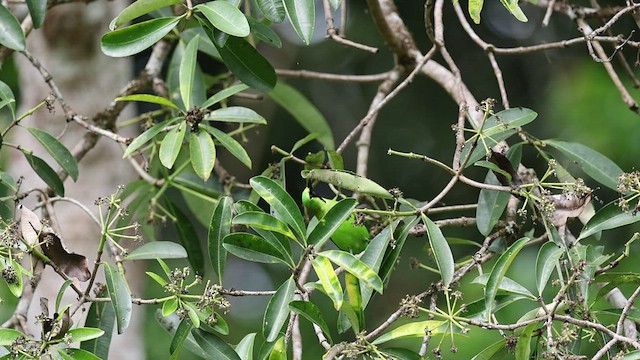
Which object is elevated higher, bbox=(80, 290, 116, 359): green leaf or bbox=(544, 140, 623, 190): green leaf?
bbox=(80, 290, 116, 359): green leaf

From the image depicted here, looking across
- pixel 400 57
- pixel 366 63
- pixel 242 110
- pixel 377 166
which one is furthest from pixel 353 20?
pixel 242 110

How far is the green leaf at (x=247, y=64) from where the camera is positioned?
137 cm

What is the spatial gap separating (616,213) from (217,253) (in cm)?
55

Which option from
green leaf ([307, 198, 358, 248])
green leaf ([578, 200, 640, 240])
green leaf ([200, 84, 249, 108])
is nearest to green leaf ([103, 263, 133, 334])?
green leaf ([307, 198, 358, 248])

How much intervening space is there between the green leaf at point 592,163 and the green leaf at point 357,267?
0.47 m

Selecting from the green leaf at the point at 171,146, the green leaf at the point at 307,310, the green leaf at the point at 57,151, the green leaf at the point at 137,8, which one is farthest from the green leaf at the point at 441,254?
the green leaf at the point at 57,151

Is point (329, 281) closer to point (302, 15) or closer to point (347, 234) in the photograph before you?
point (347, 234)

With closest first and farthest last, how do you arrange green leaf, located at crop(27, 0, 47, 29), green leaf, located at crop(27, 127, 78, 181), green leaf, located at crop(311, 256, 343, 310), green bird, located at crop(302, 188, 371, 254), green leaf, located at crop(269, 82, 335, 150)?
green leaf, located at crop(311, 256, 343, 310)
green bird, located at crop(302, 188, 371, 254)
green leaf, located at crop(27, 0, 47, 29)
green leaf, located at crop(27, 127, 78, 181)
green leaf, located at crop(269, 82, 335, 150)

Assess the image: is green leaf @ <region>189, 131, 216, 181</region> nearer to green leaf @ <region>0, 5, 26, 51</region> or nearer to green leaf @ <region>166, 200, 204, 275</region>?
green leaf @ <region>0, 5, 26, 51</region>

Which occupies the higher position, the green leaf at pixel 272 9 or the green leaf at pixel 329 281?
the green leaf at pixel 272 9

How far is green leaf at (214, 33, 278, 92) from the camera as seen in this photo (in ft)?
4.49

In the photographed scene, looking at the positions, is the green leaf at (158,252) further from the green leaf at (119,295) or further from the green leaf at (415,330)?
the green leaf at (415,330)

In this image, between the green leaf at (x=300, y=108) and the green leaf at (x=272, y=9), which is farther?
the green leaf at (x=300, y=108)

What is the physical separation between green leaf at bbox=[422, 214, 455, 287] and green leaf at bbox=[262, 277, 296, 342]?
19 centimetres
